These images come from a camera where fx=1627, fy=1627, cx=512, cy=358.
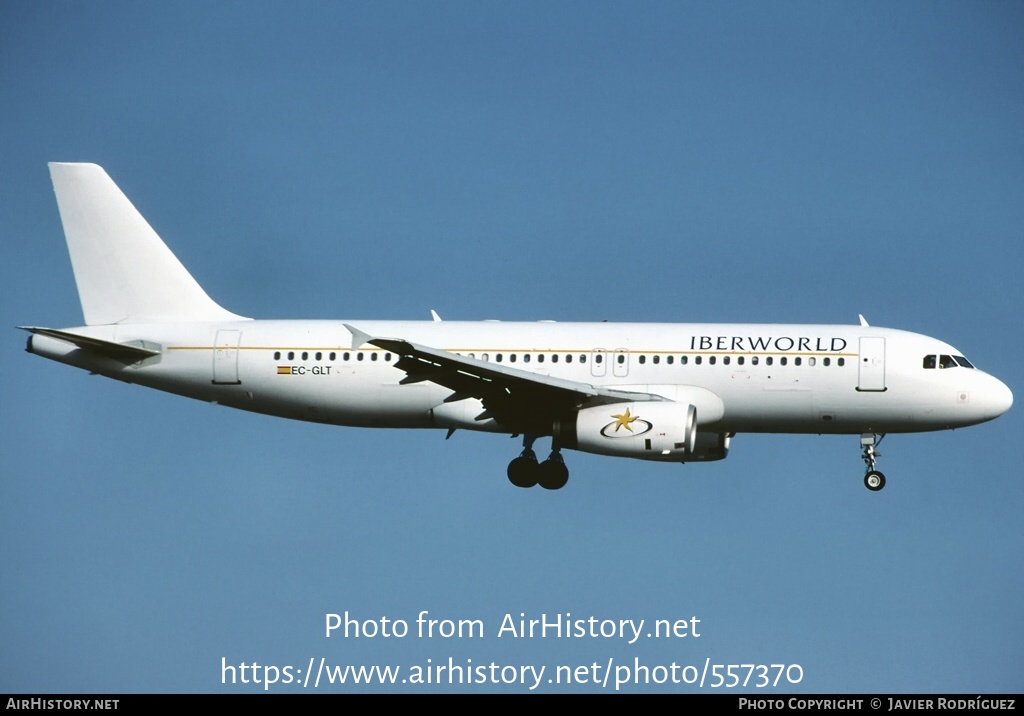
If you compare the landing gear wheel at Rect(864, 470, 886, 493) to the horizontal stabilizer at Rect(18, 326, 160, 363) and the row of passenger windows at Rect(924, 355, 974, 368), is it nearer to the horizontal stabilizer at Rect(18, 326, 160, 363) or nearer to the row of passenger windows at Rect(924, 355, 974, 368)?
the row of passenger windows at Rect(924, 355, 974, 368)

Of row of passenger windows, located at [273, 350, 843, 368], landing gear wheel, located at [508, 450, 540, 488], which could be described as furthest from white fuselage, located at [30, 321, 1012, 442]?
landing gear wheel, located at [508, 450, 540, 488]

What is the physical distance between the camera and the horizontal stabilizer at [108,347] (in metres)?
45.1

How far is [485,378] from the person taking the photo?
138ft

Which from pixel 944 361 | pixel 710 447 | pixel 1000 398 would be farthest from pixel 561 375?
pixel 1000 398

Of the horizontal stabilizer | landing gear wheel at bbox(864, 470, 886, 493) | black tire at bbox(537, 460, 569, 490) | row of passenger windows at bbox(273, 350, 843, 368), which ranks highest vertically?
row of passenger windows at bbox(273, 350, 843, 368)

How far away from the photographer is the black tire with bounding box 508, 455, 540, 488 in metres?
44.3

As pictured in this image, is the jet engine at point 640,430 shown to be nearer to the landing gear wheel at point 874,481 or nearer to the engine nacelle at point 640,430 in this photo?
the engine nacelle at point 640,430

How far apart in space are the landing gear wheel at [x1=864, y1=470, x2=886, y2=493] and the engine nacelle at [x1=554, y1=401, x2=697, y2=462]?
5575 millimetres

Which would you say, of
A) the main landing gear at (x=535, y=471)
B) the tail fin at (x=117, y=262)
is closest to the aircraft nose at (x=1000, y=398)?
the main landing gear at (x=535, y=471)

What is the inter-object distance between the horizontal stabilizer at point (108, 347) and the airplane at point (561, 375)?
43 millimetres

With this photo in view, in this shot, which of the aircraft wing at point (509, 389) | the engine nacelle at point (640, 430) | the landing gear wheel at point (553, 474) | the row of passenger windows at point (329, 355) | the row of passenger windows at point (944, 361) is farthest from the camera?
the row of passenger windows at point (329, 355)

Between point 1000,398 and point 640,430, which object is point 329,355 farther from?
point 1000,398
